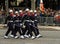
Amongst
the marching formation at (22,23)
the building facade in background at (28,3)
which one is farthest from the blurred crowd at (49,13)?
the marching formation at (22,23)

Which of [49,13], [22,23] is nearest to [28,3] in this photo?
[49,13]

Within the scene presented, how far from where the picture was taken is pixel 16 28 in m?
16.5

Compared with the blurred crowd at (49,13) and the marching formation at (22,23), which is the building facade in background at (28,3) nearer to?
the blurred crowd at (49,13)

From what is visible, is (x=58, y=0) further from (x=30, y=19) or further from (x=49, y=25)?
(x=30, y=19)

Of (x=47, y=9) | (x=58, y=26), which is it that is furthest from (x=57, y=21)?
(x=47, y=9)

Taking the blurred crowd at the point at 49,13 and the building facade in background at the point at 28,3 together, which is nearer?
the blurred crowd at the point at 49,13

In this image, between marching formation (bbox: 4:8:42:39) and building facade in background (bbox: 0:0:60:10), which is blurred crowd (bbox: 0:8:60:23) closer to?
building facade in background (bbox: 0:0:60:10)

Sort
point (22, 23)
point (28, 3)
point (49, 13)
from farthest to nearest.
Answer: point (28, 3) < point (49, 13) < point (22, 23)

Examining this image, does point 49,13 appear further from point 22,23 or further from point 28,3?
point 22,23

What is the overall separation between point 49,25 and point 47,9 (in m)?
2.68

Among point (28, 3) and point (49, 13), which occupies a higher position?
point (28, 3)

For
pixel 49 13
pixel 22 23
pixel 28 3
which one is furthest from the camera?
pixel 28 3

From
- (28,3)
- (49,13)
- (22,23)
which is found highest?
(28,3)

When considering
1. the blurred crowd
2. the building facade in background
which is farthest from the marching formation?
the building facade in background
